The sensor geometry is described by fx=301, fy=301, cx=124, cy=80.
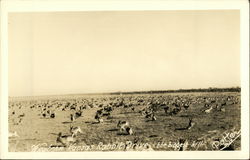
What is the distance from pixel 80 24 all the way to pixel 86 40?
0.09 meters

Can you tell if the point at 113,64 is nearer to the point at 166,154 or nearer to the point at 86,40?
the point at 86,40

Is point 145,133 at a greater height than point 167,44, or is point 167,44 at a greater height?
point 167,44

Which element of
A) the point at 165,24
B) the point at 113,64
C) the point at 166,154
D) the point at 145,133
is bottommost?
the point at 166,154

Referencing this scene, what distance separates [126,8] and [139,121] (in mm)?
599

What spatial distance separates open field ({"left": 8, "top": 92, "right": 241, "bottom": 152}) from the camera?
5.14ft

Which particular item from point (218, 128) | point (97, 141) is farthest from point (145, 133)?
point (218, 128)

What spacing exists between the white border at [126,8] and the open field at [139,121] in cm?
3

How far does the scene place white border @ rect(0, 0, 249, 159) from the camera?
61.8 inches

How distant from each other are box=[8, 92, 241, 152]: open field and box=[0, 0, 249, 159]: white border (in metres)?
0.03

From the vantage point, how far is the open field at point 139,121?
1566 millimetres

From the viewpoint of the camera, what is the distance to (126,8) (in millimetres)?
1596

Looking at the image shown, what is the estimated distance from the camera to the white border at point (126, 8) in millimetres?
1570

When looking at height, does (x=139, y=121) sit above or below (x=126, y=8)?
below

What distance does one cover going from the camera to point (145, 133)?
1.57 m
